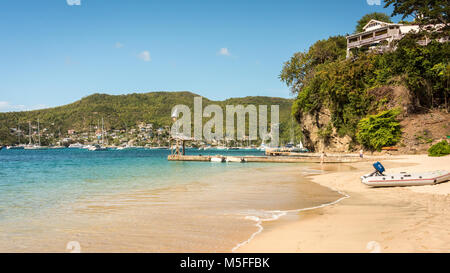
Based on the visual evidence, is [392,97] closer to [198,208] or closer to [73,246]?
[198,208]

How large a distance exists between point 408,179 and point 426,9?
952 inches

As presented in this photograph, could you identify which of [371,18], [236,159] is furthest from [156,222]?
Answer: [371,18]

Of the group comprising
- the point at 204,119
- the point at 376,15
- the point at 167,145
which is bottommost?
the point at 167,145

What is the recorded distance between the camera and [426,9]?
31.0m

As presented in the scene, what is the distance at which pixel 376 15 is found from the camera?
6316 centimetres

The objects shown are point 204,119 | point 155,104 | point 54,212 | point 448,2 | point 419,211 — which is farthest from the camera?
point 155,104

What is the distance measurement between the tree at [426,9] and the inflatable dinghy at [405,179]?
74.4 ft

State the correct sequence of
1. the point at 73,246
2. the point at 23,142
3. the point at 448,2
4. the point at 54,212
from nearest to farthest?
the point at 73,246 → the point at 54,212 → the point at 448,2 → the point at 23,142

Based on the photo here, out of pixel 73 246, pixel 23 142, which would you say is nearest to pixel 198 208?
pixel 73 246

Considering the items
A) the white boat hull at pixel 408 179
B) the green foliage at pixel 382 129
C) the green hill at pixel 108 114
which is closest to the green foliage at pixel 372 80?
the green foliage at pixel 382 129

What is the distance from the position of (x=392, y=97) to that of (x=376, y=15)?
3072 centimetres

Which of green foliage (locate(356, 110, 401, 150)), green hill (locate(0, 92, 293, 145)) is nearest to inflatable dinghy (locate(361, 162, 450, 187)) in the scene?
green foliage (locate(356, 110, 401, 150))

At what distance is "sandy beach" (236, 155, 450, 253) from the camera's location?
6562mm

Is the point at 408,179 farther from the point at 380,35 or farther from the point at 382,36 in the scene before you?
the point at 380,35
